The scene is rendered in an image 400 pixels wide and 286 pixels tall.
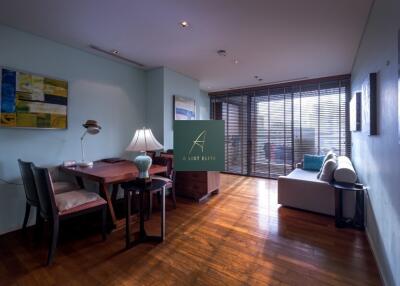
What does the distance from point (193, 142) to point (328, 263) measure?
5.51 feet

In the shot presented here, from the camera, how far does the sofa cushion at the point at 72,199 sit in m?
2.01

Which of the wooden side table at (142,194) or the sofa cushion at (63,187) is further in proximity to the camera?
the sofa cushion at (63,187)

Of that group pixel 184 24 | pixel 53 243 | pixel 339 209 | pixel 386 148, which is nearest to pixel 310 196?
pixel 339 209

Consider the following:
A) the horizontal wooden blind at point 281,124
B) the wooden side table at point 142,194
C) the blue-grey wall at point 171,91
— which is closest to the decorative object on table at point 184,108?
the blue-grey wall at point 171,91

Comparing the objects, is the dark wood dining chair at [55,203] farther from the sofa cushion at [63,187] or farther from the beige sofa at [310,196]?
the beige sofa at [310,196]

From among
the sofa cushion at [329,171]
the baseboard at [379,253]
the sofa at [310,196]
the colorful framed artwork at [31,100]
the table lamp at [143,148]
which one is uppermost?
the colorful framed artwork at [31,100]

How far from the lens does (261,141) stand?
519cm

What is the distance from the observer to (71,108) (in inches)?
117

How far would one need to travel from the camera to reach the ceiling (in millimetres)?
1977

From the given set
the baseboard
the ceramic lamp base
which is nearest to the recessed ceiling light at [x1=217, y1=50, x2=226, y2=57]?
the ceramic lamp base

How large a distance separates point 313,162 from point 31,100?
4689 mm

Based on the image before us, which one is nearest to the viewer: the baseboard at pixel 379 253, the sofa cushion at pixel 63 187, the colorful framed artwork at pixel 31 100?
the baseboard at pixel 379 253

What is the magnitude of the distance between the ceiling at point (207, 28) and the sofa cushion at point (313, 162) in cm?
174

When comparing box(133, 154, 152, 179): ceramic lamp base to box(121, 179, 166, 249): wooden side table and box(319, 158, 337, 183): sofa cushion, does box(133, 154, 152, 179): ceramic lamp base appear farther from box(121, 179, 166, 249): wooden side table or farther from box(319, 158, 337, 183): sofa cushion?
box(319, 158, 337, 183): sofa cushion
